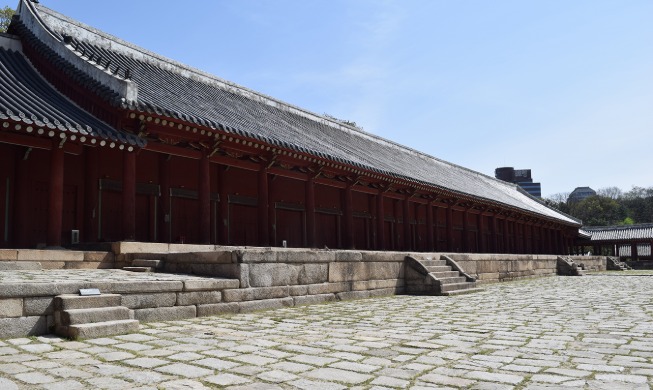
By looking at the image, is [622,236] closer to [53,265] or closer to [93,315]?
[53,265]

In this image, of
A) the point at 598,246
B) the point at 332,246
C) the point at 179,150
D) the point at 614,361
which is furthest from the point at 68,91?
the point at 598,246

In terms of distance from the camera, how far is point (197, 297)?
22.1 feet

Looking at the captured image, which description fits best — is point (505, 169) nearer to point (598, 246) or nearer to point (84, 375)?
point (598, 246)

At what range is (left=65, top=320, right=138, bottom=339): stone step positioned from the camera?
4.96 meters

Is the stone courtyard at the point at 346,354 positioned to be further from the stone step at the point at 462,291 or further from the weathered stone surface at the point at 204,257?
the stone step at the point at 462,291

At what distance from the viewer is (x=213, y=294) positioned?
6941 millimetres

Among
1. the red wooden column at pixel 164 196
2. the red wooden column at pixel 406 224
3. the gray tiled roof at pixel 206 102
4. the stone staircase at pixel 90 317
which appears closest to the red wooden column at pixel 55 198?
the gray tiled roof at pixel 206 102

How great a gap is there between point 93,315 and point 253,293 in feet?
8.48

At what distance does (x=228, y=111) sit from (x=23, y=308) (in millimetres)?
10013

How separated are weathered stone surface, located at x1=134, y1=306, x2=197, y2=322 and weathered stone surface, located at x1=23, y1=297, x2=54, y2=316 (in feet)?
3.09

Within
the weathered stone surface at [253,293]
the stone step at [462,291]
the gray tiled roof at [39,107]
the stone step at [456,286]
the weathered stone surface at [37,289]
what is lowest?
the stone step at [462,291]

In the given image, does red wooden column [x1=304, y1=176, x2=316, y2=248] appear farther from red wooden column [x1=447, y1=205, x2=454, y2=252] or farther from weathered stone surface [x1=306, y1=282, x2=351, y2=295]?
red wooden column [x1=447, y1=205, x2=454, y2=252]

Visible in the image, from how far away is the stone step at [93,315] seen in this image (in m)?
5.09

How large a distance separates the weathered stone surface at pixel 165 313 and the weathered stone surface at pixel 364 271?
3150 mm
